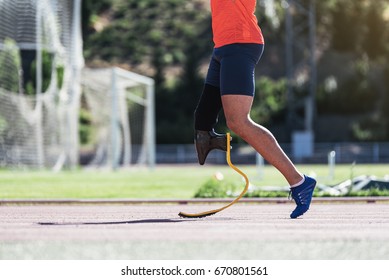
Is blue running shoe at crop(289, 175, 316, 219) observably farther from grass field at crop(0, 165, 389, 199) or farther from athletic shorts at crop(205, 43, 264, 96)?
grass field at crop(0, 165, 389, 199)

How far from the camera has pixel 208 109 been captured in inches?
281

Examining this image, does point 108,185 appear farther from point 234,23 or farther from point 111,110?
point 111,110

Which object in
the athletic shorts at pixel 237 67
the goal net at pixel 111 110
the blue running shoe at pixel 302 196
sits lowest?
the goal net at pixel 111 110

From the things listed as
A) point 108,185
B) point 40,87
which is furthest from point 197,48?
point 108,185

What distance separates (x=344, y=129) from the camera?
59156mm

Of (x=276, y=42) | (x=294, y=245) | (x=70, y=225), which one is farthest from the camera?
(x=276, y=42)

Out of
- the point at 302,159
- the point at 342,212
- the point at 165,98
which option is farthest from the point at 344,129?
the point at 342,212

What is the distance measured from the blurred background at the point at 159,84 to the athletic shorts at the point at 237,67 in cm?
684

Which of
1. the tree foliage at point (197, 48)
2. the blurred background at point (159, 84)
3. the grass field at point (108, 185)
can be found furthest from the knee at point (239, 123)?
the tree foliage at point (197, 48)

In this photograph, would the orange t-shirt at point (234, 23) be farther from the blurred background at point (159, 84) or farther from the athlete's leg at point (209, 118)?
the blurred background at point (159, 84)

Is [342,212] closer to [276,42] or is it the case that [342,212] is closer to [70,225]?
[70,225]

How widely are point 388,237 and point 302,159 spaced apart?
124 ft

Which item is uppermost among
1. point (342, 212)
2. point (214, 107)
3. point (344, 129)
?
point (214, 107)

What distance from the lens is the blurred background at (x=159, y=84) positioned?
28562 millimetres
